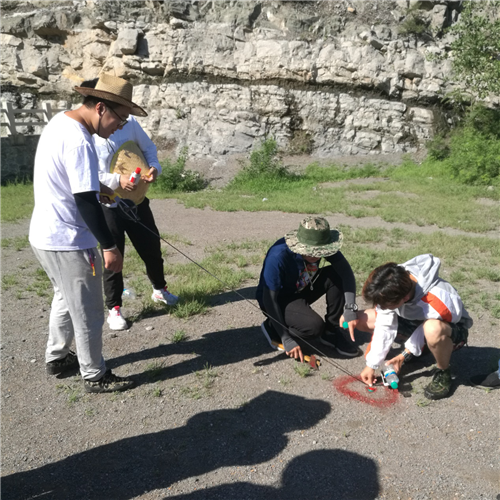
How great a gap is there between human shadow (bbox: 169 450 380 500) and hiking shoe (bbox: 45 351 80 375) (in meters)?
1.63

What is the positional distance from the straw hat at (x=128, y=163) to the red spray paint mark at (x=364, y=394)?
8.06 feet

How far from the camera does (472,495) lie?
255 cm

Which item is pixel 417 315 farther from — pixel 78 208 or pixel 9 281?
pixel 9 281

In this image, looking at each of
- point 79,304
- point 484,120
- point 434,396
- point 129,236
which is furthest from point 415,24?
point 79,304

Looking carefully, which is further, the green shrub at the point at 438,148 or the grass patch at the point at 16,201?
the green shrub at the point at 438,148

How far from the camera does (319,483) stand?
262 cm

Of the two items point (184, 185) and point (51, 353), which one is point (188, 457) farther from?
point (184, 185)

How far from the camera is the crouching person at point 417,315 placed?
10.1ft

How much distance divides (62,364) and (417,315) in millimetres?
2815

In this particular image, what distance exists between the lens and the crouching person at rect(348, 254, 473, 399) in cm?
308

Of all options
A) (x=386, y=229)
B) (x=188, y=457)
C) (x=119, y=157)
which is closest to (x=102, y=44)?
(x=386, y=229)

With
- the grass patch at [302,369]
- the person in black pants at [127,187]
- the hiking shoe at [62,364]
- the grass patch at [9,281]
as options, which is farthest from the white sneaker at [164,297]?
the grass patch at [9,281]

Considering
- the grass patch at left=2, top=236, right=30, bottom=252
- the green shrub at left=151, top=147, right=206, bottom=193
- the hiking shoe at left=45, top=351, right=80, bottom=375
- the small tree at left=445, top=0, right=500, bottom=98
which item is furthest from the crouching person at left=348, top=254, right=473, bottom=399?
the small tree at left=445, top=0, right=500, bottom=98

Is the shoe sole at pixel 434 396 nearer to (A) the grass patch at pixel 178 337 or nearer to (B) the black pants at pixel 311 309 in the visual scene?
(B) the black pants at pixel 311 309
